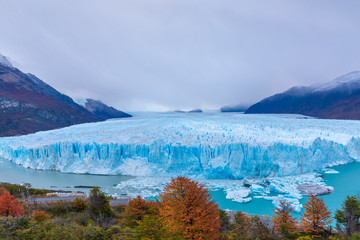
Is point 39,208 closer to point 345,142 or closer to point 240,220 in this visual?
point 240,220

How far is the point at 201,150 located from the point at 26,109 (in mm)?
48745

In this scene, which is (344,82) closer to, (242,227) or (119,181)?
(119,181)

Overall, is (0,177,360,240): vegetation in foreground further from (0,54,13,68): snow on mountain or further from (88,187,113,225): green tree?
(0,54,13,68): snow on mountain

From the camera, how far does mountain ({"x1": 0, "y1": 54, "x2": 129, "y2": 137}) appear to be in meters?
47.7

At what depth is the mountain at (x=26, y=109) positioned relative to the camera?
157 ft

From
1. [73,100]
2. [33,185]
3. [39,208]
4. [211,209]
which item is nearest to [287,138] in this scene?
[211,209]

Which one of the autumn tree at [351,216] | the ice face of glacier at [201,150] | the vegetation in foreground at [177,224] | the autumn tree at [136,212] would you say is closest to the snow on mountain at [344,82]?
the ice face of glacier at [201,150]

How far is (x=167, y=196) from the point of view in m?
6.08

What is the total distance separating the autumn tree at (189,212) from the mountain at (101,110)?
246 ft

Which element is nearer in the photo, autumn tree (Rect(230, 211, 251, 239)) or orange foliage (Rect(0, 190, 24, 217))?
autumn tree (Rect(230, 211, 251, 239))

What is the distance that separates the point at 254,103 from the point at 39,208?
6282 cm

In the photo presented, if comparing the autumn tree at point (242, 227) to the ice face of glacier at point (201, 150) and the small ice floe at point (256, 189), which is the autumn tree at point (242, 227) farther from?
the ice face of glacier at point (201, 150)

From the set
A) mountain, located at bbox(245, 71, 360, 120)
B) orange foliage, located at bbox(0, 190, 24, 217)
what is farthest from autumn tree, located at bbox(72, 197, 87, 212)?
mountain, located at bbox(245, 71, 360, 120)

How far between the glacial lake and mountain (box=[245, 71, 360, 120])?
107ft
